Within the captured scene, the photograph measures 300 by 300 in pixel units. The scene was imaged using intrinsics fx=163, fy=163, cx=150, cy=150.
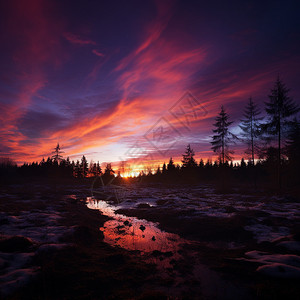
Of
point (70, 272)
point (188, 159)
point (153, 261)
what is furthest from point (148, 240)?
point (188, 159)

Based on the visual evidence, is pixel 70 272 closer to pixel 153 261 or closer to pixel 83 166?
pixel 153 261

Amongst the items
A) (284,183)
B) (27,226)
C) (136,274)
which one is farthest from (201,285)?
(284,183)

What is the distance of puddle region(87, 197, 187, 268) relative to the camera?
7098 mm

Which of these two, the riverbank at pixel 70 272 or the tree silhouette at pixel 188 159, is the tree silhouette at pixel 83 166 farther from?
the riverbank at pixel 70 272

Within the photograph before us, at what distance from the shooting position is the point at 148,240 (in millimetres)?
9148

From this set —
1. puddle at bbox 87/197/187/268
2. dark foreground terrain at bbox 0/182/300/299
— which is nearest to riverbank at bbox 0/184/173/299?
dark foreground terrain at bbox 0/182/300/299

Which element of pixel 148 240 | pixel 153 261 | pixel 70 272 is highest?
pixel 70 272

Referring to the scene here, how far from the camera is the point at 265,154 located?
2684 centimetres

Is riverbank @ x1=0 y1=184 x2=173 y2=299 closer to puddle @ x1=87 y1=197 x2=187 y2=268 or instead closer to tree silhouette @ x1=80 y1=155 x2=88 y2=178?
puddle @ x1=87 y1=197 x2=187 y2=268

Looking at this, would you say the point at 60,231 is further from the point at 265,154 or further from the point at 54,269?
the point at 265,154

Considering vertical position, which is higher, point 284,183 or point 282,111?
point 282,111

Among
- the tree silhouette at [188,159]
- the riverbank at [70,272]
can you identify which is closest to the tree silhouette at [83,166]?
the tree silhouette at [188,159]

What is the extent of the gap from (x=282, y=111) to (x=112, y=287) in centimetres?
2966

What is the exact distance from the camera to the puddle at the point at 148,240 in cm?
710
